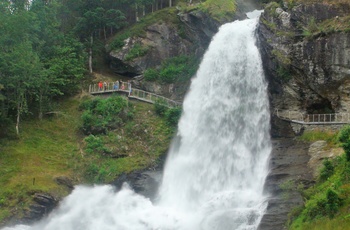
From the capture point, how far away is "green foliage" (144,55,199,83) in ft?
125

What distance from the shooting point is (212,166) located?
29297 millimetres

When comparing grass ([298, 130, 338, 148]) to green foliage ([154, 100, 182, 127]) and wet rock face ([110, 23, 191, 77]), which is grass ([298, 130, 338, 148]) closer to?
green foliage ([154, 100, 182, 127])

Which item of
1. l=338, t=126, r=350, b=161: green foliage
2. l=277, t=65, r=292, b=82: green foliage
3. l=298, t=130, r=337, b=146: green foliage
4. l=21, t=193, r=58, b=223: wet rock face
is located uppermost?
l=277, t=65, r=292, b=82: green foliage

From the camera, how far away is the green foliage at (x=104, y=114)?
32.9m

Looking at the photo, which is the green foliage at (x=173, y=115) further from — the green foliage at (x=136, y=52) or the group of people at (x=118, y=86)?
the green foliage at (x=136, y=52)

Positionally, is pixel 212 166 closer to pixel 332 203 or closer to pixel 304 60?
pixel 304 60

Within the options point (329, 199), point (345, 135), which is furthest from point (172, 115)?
point (329, 199)

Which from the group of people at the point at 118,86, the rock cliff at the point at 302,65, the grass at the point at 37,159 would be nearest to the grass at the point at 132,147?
the grass at the point at 37,159

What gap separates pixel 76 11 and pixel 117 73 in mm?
8131

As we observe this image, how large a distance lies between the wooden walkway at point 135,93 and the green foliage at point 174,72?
2446 mm

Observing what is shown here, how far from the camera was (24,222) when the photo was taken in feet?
83.5

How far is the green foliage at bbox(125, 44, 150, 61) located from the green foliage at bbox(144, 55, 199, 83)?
210 centimetres

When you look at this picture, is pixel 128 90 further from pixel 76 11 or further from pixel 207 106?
pixel 76 11

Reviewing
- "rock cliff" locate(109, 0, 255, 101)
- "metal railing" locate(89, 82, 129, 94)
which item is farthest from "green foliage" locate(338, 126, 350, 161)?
"metal railing" locate(89, 82, 129, 94)
